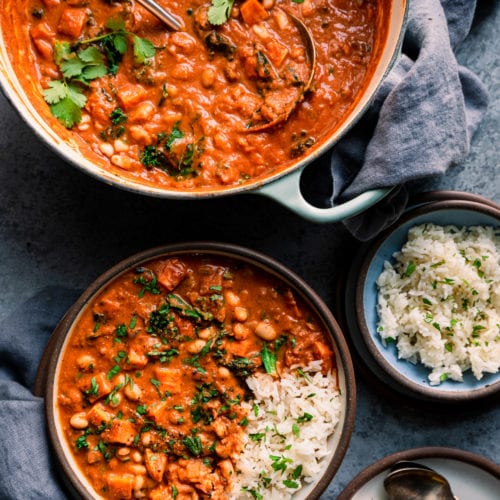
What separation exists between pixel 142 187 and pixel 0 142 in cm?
97

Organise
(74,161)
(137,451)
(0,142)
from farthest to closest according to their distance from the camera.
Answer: (0,142), (137,451), (74,161)

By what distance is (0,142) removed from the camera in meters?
3.45

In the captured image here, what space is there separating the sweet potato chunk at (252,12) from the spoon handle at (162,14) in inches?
10.8

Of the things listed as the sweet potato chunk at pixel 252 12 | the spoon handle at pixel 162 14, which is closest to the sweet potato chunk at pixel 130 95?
the spoon handle at pixel 162 14

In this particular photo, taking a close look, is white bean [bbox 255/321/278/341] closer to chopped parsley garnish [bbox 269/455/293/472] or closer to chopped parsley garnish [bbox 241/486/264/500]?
chopped parsley garnish [bbox 269/455/293/472]

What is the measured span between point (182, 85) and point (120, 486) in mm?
1738

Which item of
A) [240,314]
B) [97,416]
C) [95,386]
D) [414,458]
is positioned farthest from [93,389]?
[414,458]

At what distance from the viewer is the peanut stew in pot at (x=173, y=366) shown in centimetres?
318

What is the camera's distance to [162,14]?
297 centimetres

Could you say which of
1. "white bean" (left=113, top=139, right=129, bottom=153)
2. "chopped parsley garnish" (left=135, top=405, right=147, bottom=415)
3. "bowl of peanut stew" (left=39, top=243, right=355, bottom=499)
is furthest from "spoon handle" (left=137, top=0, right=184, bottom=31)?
"chopped parsley garnish" (left=135, top=405, right=147, bottom=415)

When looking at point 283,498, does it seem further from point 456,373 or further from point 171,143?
point 171,143

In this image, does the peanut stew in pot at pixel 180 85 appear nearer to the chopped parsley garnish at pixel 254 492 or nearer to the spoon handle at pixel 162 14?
the spoon handle at pixel 162 14

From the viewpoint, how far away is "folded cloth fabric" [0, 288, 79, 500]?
3146 mm

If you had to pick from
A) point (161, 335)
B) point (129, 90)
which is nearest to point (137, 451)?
point (161, 335)
